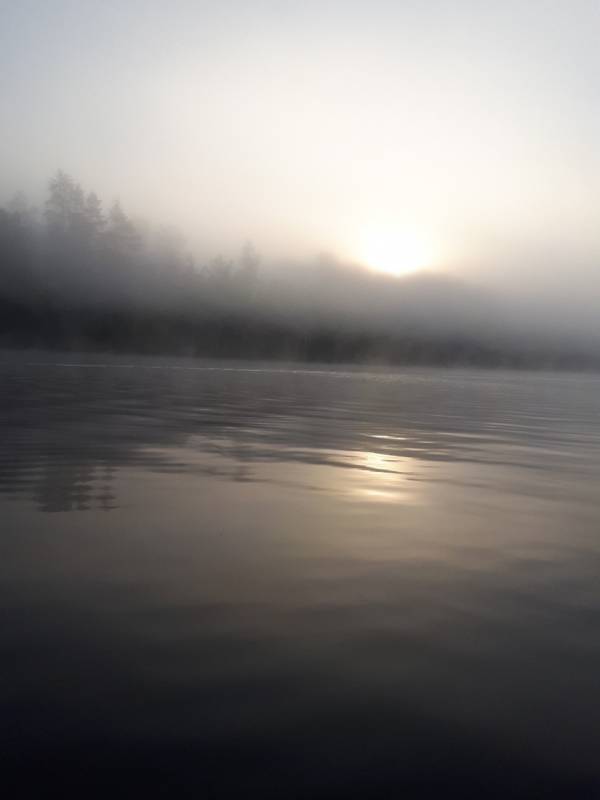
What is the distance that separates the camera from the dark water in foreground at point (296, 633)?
167 inches

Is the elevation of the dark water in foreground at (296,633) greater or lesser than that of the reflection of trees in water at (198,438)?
lesser

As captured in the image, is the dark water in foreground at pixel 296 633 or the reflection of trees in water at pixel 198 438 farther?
the reflection of trees in water at pixel 198 438

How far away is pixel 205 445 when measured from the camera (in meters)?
18.4

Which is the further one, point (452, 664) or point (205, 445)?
point (205, 445)

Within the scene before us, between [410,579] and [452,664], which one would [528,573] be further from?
[452,664]

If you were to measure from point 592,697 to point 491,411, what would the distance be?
3237cm

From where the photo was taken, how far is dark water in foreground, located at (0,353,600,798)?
424cm

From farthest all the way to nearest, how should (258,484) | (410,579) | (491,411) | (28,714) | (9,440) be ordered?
1. (491,411)
2. (9,440)
3. (258,484)
4. (410,579)
5. (28,714)

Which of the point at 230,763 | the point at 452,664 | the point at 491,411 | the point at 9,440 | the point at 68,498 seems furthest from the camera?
the point at 491,411

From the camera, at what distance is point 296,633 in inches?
243

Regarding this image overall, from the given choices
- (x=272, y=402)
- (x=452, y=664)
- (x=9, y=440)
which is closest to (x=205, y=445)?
(x=9, y=440)

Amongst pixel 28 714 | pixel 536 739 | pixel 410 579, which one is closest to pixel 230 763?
pixel 28 714

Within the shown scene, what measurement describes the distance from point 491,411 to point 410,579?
30102mm

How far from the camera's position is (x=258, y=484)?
13039 millimetres
